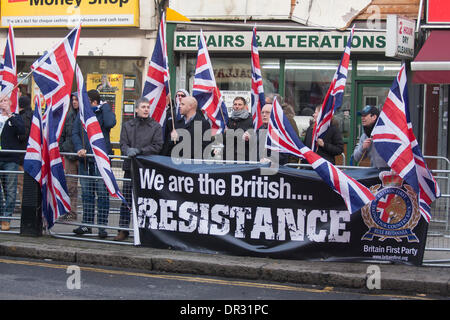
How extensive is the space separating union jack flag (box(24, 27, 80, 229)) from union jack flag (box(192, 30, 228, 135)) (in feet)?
5.99

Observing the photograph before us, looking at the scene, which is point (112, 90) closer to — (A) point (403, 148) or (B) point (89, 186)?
(B) point (89, 186)

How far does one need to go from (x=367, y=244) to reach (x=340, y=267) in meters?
0.44

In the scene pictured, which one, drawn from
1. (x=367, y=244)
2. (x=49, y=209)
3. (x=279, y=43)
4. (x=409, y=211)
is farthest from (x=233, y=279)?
(x=279, y=43)

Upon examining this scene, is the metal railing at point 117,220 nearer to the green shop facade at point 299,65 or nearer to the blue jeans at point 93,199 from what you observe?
the blue jeans at point 93,199

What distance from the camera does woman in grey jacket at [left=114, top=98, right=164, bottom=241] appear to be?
9.44 meters

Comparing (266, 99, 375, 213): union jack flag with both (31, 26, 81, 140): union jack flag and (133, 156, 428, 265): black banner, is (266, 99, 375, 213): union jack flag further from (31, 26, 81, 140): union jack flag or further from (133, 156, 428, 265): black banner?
(31, 26, 81, 140): union jack flag

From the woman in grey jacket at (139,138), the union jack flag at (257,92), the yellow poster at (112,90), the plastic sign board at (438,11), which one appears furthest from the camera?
the yellow poster at (112,90)

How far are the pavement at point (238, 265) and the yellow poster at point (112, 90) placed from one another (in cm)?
675

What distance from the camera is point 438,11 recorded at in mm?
14031

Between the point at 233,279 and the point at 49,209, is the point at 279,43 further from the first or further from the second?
the point at 233,279

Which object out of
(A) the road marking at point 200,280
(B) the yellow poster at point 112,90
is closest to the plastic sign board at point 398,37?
(B) the yellow poster at point 112,90

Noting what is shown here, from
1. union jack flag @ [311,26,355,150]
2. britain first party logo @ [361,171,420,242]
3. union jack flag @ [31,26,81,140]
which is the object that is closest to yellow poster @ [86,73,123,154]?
union jack flag @ [31,26,81,140]

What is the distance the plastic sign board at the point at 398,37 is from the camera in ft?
41.9

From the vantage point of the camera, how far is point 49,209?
9.70m
